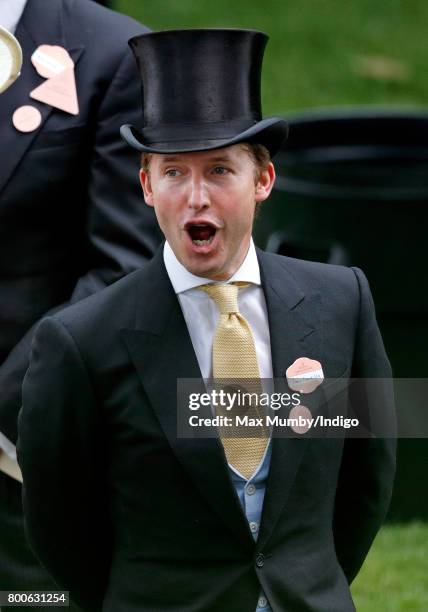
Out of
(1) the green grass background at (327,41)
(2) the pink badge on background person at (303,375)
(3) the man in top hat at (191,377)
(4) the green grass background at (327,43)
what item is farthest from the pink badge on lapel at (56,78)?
(1) the green grass background at (327,41)

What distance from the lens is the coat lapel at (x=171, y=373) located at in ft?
10.6

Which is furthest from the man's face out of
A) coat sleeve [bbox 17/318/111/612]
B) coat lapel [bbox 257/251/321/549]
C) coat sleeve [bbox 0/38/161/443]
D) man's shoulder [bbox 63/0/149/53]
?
man's shoulder [bbox 63/0/149/53]

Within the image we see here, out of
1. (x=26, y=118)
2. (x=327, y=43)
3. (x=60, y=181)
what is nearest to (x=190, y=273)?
(x=60, y=181)

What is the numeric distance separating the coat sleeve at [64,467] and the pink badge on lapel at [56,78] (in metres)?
0.79

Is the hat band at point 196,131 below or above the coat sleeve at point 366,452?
above

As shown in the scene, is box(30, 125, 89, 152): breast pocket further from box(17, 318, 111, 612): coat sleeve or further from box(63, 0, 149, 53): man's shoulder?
box(17, 318, 111, 612): coat sleeve

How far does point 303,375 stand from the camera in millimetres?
3338

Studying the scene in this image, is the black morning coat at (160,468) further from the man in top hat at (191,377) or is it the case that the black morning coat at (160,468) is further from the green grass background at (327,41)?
the green grass background at (327,41)

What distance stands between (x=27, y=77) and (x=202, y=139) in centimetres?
90

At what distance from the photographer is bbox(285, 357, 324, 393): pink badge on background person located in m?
3.33

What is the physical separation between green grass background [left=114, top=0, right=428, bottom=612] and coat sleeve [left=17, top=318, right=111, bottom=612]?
20.7 ft

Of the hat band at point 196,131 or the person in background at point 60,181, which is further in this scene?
the person in background at point 60,181

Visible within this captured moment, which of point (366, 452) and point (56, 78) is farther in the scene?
point (56, 78)

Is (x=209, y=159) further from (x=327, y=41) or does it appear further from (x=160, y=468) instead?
(x=327, y=41)
